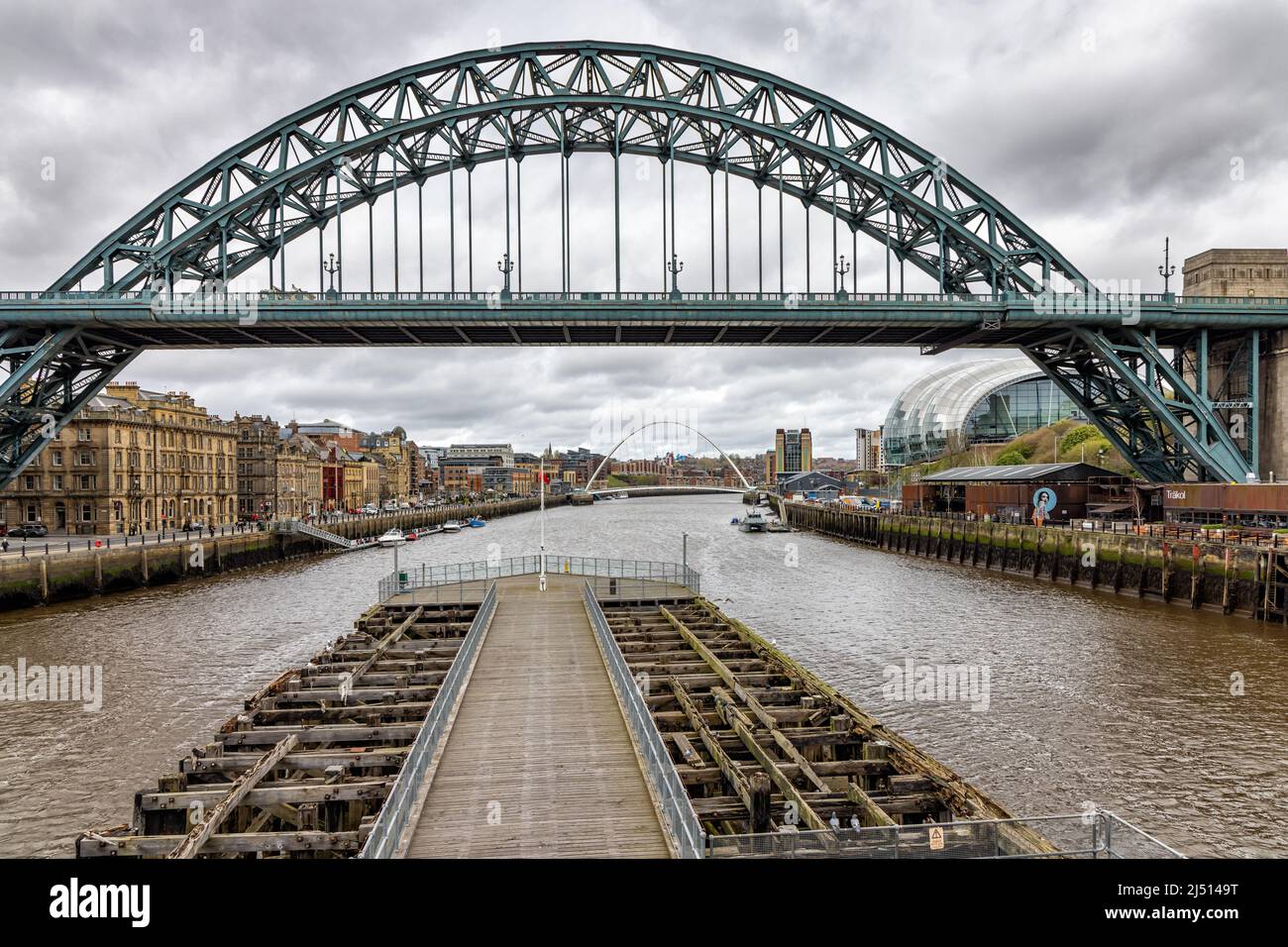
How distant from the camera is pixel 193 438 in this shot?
87750mm

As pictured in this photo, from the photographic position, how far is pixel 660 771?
13.0 m

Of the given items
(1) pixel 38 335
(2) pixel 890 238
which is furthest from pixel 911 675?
(1) pixel 38 335

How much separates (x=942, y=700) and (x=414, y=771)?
18.5 metres

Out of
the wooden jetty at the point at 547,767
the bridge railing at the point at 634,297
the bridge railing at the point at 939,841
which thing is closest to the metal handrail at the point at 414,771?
the wooden jetty at the point at 547,767

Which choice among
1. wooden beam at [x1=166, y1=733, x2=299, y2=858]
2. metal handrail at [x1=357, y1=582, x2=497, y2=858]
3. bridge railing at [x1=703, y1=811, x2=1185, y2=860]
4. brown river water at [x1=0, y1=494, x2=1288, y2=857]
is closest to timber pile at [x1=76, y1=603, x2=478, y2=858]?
wooden beam at [x1=166, y1=733, x2=299, y2=858]

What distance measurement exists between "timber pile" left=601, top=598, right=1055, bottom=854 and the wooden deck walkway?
1355mm

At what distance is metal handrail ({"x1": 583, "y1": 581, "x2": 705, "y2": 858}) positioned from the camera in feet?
35.0

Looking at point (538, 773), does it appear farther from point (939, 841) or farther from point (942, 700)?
point (942, 700)

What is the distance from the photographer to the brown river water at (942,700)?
17.9 m

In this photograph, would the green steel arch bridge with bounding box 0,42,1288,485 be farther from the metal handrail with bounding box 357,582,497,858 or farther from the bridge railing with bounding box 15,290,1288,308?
the metal handrail with bounding box 357,582,497,858

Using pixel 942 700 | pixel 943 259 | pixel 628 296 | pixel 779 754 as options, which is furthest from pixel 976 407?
pixel 779 754

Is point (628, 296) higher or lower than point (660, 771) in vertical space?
higher
